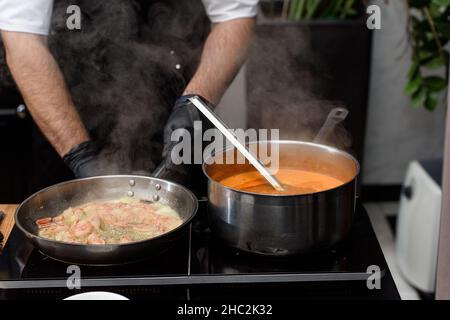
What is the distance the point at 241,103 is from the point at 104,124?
1.57 metres

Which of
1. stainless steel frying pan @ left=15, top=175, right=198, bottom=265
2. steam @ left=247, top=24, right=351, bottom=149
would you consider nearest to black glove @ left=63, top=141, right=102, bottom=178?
stainless steel frying pan @ left=15, top=175, right=198, bottom=265

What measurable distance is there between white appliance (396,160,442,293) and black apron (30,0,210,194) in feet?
4.58

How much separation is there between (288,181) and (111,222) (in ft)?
1.65

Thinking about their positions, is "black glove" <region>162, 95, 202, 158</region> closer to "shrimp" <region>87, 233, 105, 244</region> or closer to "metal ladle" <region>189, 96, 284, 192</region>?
"metal ladle" <region>189, 96, 284, 192</region>

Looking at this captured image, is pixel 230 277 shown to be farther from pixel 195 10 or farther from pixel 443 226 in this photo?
pixel 195 10

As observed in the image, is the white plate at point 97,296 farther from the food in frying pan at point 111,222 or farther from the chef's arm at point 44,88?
the chef's arm at point 44,88

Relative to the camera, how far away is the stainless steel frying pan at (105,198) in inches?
51.3

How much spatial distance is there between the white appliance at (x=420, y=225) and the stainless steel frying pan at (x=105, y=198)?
174cm

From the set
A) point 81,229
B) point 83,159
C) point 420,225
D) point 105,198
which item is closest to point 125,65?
point 83,159

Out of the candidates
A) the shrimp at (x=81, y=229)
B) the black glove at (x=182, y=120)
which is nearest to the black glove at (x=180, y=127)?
the black glove at (x=182, y=120)

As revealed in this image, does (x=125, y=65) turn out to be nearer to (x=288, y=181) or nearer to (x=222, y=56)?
(x=222, y=56)
